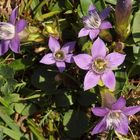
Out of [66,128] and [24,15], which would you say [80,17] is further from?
[66,128]

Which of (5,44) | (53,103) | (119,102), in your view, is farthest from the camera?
(53,103)

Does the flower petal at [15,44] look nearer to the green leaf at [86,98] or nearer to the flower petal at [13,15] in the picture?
the flower petal at [13,15]

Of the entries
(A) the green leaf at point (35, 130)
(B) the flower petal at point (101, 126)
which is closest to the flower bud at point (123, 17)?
(B) the flower petal at point (101, 126)

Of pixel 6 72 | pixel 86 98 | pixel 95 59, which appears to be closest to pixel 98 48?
pixel 95 59

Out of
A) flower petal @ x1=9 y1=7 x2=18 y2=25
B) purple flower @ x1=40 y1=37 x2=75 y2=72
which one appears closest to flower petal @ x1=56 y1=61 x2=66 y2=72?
purple flower @ x1=40 y1=37 x2=75 y2=72

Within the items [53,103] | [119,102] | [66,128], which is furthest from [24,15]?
[119,102]

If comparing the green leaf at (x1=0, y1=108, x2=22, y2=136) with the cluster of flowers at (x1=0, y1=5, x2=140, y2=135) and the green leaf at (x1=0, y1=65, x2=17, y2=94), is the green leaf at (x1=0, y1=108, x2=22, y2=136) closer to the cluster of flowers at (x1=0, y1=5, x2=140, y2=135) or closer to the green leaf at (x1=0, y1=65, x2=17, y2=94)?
the green leaf at (x1=0, y1=65, x2=17, y2=94)
